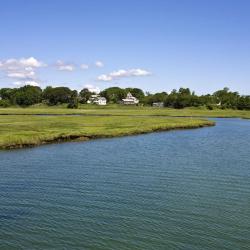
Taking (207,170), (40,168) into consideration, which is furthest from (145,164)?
(40,168)

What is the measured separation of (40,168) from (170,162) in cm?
1620

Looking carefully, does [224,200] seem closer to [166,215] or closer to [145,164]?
[166,215]

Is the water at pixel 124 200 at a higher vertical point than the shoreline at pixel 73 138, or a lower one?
lower

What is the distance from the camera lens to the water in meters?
26.9

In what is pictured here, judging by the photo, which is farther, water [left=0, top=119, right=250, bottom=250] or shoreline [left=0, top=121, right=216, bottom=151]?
shoreline [left=0, top=121, right=216, bottom=151]

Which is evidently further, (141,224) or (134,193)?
(134,193)

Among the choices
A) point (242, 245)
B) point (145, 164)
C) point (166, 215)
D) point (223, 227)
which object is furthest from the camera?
point (145, 164)

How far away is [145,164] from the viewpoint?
53344mm

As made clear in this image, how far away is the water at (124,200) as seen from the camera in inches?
1061

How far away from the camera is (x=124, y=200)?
35812 millimetres

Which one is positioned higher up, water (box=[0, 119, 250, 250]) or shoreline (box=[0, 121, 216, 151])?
shoreline (box=[0, 121, 216, 151])

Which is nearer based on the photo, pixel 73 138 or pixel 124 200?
pixel 124 200

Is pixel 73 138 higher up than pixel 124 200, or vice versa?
pixel 73 138

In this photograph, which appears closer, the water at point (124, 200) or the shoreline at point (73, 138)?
the water at point (124, 200)
